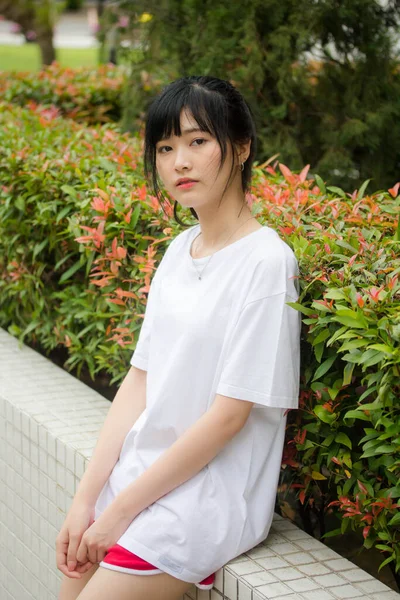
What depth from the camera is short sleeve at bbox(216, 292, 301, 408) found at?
77.2 inches

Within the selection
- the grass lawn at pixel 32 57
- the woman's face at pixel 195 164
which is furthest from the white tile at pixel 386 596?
the grass lawn at pixel 32 57

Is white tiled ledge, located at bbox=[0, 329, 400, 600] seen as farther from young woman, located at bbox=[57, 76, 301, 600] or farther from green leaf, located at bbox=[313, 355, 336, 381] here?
green leaf, located at bbox=[313, 355, 336, 381]

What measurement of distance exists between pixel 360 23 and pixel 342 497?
3.18 meters

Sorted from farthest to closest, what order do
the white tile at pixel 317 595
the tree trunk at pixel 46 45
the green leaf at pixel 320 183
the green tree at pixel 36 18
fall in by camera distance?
the tree trunk at pixel 46 45
the green tree at pixel 36 18
the green leaf at pixel 320 183
the white tile at pixel 317 595

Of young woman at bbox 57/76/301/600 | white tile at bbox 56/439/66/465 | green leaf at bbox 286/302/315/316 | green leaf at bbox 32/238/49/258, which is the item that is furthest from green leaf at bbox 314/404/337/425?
green leaf at bbox 32/238/49/258

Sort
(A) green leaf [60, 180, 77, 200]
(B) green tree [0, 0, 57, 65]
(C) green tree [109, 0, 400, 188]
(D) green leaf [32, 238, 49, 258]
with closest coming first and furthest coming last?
(A) green leaf [60, 180, 77, 200], (D) green leaf [32, 238, 49, 258], (C) green tree [109, 0, 400, 188], (B) green tree [0, 0, 57, 65]

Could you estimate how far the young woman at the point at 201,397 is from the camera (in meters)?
1.98

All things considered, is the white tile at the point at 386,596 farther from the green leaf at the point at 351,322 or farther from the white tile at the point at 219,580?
the green leaf at the point at 351,322

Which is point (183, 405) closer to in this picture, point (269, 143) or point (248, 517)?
point (248, 517)

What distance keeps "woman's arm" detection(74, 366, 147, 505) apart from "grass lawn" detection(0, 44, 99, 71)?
24.5m

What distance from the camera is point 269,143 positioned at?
187 inches

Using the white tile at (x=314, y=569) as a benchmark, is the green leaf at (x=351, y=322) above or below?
above

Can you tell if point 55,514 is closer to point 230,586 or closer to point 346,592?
point 230,586

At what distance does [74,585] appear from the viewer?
220 cm
